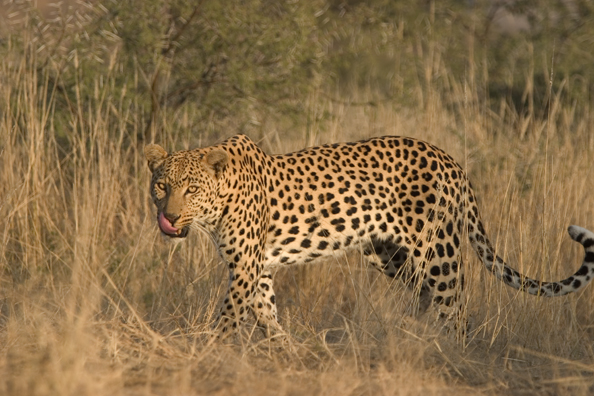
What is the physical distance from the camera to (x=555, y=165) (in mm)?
7965

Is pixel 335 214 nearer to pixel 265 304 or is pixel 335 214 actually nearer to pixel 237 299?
pixel 265 304

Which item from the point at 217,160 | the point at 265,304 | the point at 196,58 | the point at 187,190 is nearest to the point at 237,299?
the point at 265,304

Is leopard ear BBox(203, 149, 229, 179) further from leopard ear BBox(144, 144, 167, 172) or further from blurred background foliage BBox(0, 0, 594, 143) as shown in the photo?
blurred background foliage BBox(0, 0, 594, 143)

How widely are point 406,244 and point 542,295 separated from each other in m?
0.94

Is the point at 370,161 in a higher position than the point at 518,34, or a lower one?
lower

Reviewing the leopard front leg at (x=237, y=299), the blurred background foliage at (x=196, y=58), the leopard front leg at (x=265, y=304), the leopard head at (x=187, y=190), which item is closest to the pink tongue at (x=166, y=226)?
the leopard head at (x=187, y=190)

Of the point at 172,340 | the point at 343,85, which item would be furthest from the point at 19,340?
the point at 343,85

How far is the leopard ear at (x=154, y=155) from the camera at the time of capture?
19.1 feet

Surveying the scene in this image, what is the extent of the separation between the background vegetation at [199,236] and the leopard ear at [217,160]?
919 mm

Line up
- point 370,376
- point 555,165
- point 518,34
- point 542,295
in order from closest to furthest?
→ point 370,376 → point 542,295 → point 555,165 → point 518,34

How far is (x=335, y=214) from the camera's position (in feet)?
19.9

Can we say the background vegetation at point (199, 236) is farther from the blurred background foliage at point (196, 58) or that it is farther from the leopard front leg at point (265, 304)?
the leopard front leg at point (265, 304)

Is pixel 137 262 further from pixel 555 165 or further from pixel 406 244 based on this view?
pixel 555 165

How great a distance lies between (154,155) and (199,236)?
45.9 inches
